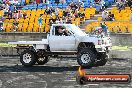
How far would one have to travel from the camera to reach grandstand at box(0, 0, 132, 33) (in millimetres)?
25984

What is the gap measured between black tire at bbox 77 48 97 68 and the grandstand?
761cm

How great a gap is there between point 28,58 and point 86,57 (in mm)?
3155

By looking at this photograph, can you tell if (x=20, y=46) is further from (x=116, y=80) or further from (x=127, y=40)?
(x=116, y=80)

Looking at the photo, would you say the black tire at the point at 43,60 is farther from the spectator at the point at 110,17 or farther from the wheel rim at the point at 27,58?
the spectator at the point at 110,17

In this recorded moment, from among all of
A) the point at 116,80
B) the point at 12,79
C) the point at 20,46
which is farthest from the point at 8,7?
the point at 116,80

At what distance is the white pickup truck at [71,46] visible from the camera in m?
18.4

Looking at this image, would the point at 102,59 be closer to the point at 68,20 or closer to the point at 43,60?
the point at 43,60

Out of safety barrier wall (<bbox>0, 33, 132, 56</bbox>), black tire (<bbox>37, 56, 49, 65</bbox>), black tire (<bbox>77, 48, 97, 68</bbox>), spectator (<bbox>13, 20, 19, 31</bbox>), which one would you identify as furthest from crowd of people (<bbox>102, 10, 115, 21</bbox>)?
black tire (<bbox>77, 48, 97, 68</bbox>)

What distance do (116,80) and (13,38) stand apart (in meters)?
23.6

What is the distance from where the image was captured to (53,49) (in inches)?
757

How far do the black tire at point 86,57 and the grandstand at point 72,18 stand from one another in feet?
25.0

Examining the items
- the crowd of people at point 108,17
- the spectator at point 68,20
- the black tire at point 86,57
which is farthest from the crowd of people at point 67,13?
the black tire at point 86,57

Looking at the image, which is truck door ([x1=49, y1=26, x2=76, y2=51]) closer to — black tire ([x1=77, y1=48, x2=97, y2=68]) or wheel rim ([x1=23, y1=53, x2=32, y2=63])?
black tire ([x1=77, y1=48, x2=97, y2=68])

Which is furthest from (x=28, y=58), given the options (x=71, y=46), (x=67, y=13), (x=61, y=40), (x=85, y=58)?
(x=67, y=13)
